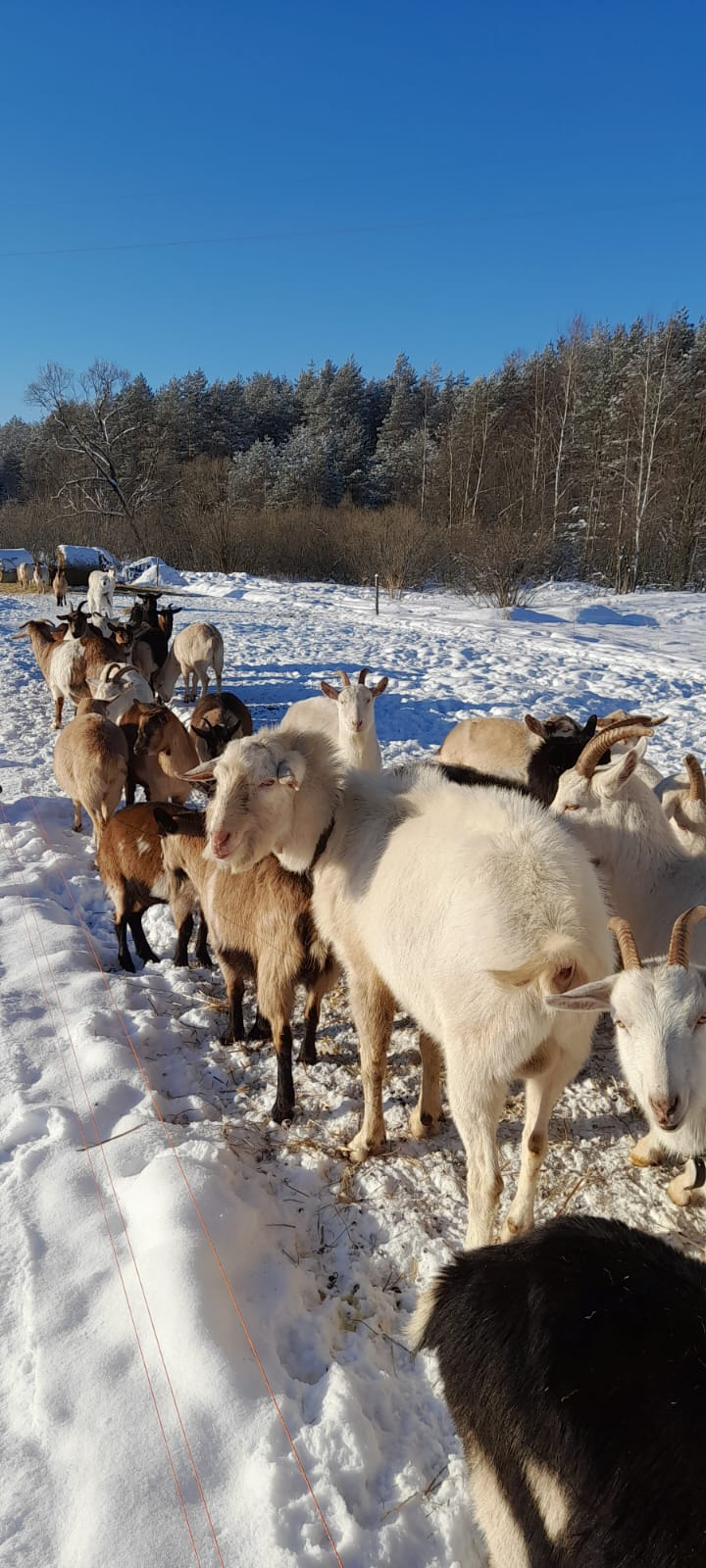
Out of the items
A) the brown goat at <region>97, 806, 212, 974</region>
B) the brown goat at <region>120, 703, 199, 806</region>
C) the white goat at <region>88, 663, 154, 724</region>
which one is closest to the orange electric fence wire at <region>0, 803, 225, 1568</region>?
the brown goat at <region>97, 806, 212, 974</region>

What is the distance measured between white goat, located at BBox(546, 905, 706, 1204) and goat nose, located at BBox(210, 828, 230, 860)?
174 centimetres

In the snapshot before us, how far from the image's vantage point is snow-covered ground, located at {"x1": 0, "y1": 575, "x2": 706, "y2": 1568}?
7.18 ft

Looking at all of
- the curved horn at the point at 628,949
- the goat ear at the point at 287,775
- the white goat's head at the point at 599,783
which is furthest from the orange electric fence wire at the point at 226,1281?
the white goat's head at the point at 599,783

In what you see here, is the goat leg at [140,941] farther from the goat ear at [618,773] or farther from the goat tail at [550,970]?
the goat tail at [550,970]

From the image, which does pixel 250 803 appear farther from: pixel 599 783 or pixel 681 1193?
pixel 681 1193

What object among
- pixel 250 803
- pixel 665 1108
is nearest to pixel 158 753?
pixel 250 803

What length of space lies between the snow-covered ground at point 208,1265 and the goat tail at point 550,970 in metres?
1.46

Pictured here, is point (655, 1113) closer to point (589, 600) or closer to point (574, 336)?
point (589, 600)

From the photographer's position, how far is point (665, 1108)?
8.03ft

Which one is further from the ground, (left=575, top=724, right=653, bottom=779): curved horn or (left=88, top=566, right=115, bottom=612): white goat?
(left=88, top=566, right=115, bottom=612): white goat

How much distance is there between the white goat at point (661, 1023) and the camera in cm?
246

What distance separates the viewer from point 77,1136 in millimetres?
3484

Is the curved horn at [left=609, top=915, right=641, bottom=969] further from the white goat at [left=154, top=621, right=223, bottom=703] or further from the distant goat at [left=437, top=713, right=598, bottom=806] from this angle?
the white goat at [left=154, top=621, right=223, bottom=703]

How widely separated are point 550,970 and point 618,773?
1.98 m
